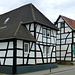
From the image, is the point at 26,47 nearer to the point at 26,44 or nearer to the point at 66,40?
the point at 26,44

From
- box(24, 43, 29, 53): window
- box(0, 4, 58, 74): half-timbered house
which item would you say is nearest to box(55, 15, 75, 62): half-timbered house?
box(0, 4, 58, 74): half-timbered house

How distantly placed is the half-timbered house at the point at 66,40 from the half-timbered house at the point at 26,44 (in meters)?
6.88

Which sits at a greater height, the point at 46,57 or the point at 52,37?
the point at 52,37

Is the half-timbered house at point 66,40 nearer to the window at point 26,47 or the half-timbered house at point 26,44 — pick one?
the half-timbered house at point 26,44

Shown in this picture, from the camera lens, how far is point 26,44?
18984 millimetres

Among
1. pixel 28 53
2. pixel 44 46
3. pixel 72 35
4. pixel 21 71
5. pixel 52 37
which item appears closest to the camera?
pixel 21 71

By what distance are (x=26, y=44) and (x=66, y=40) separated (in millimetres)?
13587

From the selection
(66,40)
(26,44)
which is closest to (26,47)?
(26,44)

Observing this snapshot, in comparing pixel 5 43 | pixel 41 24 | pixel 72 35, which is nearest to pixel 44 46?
pixel 41 24

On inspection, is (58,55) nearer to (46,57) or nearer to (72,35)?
(72,35)

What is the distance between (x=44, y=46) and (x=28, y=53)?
3.85 meters

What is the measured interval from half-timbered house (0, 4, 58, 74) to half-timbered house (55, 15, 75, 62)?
6.88 meters

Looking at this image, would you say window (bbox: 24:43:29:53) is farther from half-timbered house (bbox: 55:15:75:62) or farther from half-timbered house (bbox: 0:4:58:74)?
half-timbered house (bbox: 55:15:75:62)

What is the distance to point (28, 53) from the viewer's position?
1909 centimetres
